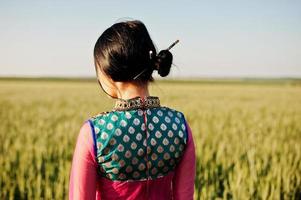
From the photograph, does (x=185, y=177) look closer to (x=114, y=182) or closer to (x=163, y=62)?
(x=114, y=182)

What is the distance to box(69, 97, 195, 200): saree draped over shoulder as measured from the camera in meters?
1.14

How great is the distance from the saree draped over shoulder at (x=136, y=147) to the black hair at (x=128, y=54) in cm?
8

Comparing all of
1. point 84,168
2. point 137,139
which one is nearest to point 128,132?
point 137,139

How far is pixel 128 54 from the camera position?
1.15 metres

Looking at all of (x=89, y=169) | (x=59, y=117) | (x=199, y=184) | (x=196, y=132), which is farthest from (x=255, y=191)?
(x=59, y=117)

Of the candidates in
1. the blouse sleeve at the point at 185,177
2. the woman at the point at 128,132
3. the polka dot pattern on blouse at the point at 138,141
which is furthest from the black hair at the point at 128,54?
the blouse sleeve at the point at 185,177

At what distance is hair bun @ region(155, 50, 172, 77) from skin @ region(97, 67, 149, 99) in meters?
0.06

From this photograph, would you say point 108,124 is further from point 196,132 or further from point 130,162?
point 196,132

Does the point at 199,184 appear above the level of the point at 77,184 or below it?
below

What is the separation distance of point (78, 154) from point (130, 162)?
142mm

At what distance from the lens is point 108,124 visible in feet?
3.75

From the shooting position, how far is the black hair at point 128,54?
1153 millimetres

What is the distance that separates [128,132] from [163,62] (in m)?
0.23

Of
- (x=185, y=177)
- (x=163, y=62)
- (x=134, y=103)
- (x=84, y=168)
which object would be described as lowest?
(x=185, y=177)
